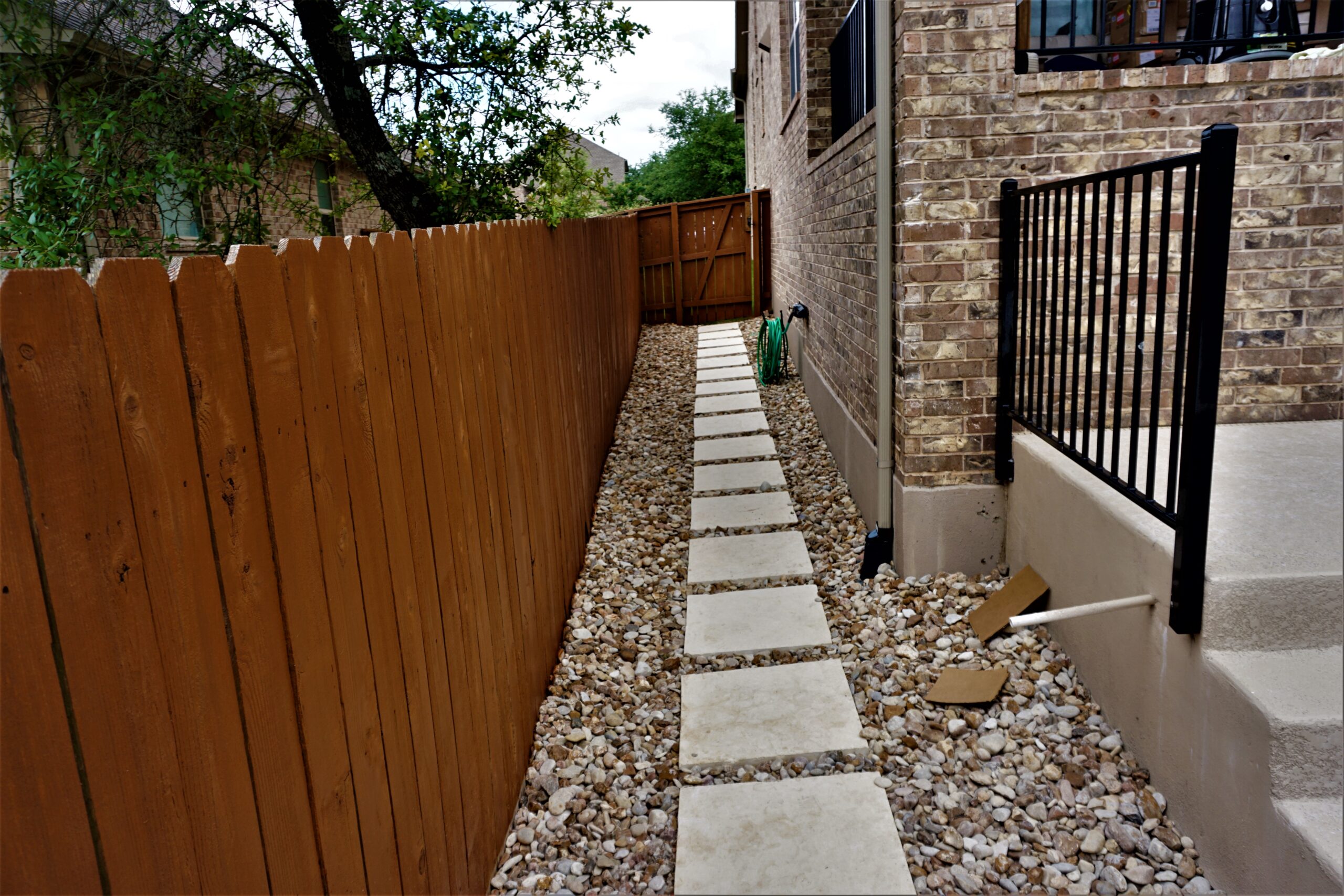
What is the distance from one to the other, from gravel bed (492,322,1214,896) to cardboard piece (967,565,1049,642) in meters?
0.06

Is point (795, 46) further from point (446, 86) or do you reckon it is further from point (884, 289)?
point (884, 289)

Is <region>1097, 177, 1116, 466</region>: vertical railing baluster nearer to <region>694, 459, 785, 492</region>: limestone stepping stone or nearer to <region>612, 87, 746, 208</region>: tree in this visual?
<region>694, 459, 785, 492</region>: limestone stepping stone

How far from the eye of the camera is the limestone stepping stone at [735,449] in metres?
6.57

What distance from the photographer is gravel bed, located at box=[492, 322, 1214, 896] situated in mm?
2443

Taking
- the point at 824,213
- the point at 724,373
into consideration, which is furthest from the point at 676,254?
the point at 824,213

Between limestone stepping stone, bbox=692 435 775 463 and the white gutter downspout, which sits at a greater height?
the white gutter downspout

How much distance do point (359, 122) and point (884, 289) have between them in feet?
12.3

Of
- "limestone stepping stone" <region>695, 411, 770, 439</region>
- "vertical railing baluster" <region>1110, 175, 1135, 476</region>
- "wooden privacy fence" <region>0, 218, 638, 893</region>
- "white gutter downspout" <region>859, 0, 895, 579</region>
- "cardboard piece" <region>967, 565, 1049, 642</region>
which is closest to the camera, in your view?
"wooden privacy fence" <region>0, 218, 638, 893</region>

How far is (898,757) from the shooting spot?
2.91 m

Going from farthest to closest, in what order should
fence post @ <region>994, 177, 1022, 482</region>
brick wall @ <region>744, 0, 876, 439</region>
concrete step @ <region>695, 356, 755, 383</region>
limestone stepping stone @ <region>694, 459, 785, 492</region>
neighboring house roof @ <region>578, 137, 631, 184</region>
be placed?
neighboring house roof @ <region>578, 137, 631, 184</region>, concrete step @ <region>695, 356, 755, 383</region>, limestone stepping stone @ <region>694, 459, 785, 492</region>, brick wall @ <region>744, 0, 876, 439</region>, fence post @ <region>994, 177, 1022, 482</region>

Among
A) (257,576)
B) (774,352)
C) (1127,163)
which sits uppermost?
(1127,163)

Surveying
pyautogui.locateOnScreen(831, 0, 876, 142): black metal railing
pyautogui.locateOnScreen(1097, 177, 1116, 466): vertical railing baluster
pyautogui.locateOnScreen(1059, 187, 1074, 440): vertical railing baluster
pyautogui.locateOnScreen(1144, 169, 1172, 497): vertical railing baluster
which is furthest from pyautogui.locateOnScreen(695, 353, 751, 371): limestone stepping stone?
pyautogui.locateOnScreen(1144, 169, 1172, 497): vertical railing baluster

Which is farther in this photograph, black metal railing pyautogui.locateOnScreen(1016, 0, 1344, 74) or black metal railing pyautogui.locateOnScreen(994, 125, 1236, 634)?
black metal railing pyautogui.locateOnScreen(1016, 0, 1344, 74)

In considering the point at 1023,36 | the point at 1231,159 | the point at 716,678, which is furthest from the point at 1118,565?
the point at 1023,36
